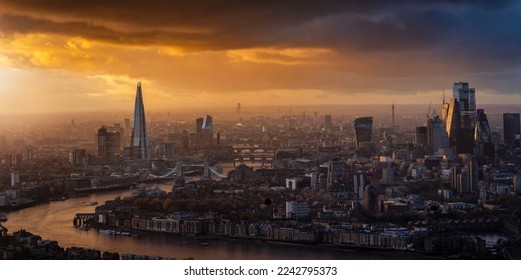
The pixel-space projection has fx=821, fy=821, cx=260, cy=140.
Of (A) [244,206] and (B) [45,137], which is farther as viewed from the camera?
(B) [45,137]

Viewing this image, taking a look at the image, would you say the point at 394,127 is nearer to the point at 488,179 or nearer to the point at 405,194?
the point at 405,194

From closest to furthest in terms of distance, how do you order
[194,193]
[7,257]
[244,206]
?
[7,257], [244,206], [194,193]

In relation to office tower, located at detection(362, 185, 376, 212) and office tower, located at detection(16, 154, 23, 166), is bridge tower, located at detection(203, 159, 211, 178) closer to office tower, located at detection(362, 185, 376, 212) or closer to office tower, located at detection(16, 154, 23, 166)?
office tower, located at detection(362, 185, 376, 212)

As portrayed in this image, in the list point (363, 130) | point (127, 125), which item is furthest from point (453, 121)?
point (127, 125)

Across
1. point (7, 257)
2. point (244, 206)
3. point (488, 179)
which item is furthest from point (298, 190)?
point (7, 257)

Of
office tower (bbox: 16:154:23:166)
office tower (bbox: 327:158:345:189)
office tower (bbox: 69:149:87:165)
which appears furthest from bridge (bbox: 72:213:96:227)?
office tower (bbox: 327:158:345:189)

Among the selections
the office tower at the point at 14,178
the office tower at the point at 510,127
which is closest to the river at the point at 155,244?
the office tower at the point at 14,178
